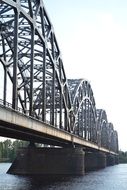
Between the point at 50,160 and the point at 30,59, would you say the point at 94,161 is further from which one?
the point at 30,59

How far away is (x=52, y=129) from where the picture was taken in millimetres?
66375

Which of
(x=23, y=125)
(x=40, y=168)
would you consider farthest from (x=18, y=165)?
(x=23, y=125)

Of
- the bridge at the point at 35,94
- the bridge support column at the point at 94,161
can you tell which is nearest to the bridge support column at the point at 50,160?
the bridge at the point at 35,94

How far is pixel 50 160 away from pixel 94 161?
66.7 metres

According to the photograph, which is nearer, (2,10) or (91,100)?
(2,10)

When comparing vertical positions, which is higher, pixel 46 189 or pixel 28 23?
pixel 28 23

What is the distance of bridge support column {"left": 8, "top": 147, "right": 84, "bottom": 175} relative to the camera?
86500 millimetres

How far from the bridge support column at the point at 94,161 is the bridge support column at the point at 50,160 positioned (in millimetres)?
49081

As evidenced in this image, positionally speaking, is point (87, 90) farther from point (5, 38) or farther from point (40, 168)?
point (5, 38)

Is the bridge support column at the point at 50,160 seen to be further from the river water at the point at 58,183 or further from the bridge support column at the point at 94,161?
the bridge support column at the point at 94,161

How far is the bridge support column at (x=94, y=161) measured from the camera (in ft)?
463

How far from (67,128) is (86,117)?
5399 cm

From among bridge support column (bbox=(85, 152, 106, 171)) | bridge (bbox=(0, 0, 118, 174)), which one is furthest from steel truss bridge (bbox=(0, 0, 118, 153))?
bridge support column (bbox=(85, 152, 106, 171))

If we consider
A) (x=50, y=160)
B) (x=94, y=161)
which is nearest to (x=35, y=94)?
(x=50, y=160)
